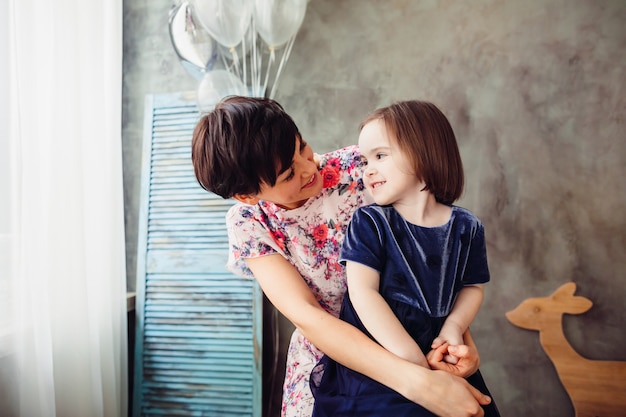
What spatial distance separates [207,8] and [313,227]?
102 cm

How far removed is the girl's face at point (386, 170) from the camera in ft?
3.39

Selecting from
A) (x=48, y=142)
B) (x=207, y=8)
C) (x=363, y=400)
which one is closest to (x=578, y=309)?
(x=363, y=400)

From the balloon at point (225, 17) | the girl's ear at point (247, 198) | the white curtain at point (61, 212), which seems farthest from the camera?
the balloon at point (225, 17)

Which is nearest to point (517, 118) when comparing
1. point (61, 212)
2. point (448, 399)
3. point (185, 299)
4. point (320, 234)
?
point (320, 234)

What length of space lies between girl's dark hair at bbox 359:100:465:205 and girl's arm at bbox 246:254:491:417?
1.28 feet

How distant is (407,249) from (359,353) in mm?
259

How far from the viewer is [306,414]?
1.21m

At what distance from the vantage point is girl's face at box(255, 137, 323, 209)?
1.09 m

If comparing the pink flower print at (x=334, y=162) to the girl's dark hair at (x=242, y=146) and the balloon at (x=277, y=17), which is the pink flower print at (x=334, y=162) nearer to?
the girl's dark hair at (x=242, y=146)

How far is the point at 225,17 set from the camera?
1.73m

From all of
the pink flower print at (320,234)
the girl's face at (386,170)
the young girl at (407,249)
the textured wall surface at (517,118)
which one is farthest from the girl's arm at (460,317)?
the textured wall surface at (517,118)

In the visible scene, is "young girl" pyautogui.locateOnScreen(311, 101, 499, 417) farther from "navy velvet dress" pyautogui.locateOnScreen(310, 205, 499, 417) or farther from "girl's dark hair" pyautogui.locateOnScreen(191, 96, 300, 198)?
"girl's dark hair" pyautogui.locateOnScreen(191, 96, 300, 198)

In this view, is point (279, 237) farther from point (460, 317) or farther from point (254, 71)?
point (254, 71)

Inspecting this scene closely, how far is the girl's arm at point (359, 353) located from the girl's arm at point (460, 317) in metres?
0.05
